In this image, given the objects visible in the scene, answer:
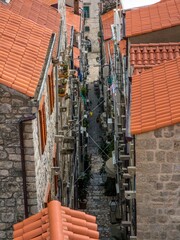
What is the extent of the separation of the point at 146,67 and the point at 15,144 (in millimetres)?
7020

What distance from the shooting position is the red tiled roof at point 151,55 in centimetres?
Result: 1888

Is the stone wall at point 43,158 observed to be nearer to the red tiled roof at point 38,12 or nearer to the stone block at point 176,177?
the red tiled roof at point 38,12

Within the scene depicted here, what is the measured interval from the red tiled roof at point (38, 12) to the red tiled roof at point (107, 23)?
49.6 ft

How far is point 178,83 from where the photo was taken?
15500mm

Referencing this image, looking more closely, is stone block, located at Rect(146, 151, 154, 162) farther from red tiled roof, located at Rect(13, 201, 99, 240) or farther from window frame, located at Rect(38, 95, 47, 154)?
window frame, located at Rect(38, 95, 47, 154)

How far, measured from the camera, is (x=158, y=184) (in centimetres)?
1380

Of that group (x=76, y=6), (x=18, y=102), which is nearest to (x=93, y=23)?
(x=76, y=6)

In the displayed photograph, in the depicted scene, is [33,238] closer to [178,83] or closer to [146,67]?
[178,83]

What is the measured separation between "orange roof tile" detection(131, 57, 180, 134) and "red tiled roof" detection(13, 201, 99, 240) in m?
3.26

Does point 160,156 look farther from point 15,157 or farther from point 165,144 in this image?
point 15,157

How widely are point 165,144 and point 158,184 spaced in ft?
3.57

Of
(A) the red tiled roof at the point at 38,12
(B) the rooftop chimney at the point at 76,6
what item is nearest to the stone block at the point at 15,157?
(A) the red tiled roof at the point at 38,12

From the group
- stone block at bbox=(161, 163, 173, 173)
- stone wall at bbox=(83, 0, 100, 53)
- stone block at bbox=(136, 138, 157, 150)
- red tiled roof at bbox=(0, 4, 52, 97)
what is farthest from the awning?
stone wall at bbox=(83, 0, 100, 53)

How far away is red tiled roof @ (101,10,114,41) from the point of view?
127 ft
